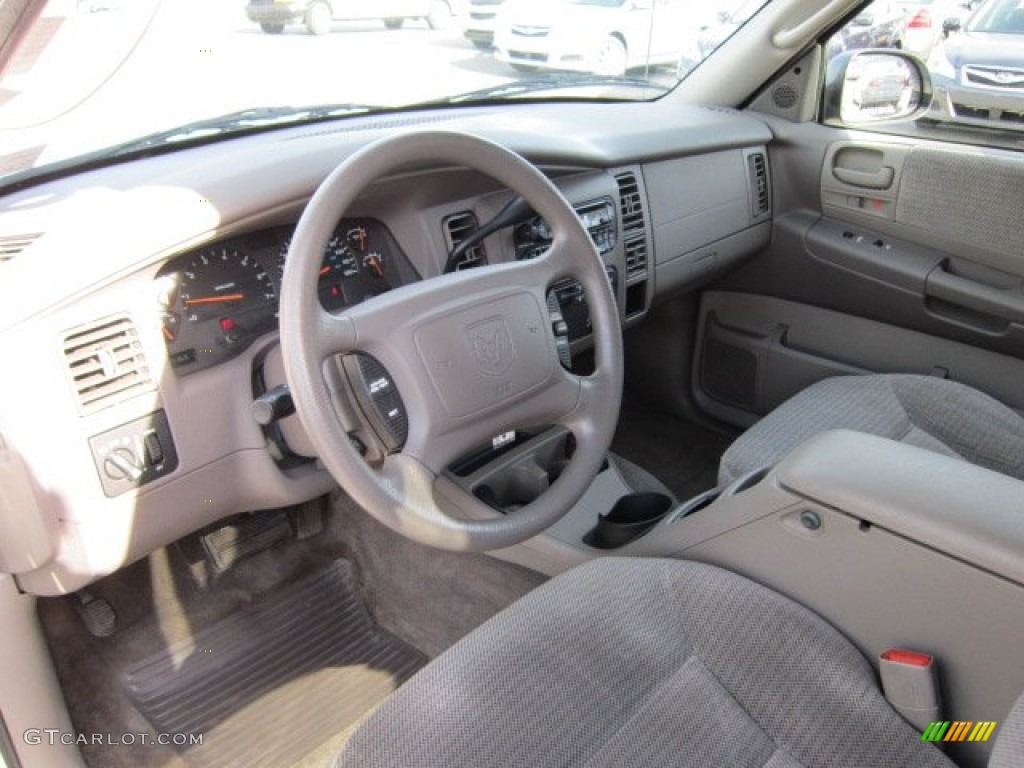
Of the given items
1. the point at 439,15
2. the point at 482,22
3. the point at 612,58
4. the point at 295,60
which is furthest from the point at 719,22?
the point at 295,60

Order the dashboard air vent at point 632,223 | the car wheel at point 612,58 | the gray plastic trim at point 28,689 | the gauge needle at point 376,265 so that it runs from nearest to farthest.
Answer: the gray plastic trim at point 28,689 < the gauge needle at point 376,265 < the dashboard air vent at point 632,223 < the car wheel at point 612,58

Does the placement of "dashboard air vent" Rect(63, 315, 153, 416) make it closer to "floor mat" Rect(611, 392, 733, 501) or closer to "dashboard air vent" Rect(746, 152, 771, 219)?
"floor mat" Rect(611, 392, 733, 501)

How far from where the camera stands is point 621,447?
9.10 ft

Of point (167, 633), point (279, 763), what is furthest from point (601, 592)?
point (167, 633)

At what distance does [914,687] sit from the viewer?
3.74 ft

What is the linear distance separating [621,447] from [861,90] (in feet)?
3.91

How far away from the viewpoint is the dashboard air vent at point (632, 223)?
2.17m

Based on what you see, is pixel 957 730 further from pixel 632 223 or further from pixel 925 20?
pixel 925 20

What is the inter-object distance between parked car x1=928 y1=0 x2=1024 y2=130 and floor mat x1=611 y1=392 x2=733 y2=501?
1091 millimetres

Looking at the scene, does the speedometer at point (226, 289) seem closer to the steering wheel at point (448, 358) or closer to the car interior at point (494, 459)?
the car interior at point (494, 459)

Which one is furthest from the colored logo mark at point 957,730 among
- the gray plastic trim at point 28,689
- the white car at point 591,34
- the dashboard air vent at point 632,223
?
the white car at point 591,34

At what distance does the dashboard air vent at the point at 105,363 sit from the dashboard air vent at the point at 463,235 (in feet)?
2.03

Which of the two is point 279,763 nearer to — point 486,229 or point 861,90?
point 486,229

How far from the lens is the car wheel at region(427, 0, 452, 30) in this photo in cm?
226
